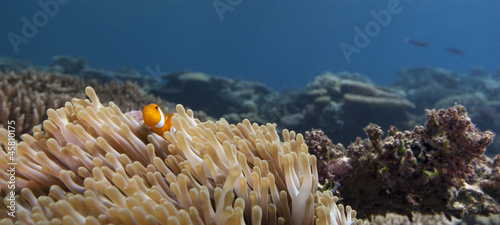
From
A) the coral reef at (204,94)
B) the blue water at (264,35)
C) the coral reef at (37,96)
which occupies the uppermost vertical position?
the blue water at (264,35)

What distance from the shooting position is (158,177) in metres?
1.42

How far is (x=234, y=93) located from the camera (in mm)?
13164

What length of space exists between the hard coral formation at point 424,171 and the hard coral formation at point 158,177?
102cm

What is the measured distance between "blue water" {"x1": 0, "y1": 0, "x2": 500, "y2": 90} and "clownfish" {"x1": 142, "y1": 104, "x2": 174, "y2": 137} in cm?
6282

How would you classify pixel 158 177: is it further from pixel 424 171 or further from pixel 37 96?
pixel 37 96

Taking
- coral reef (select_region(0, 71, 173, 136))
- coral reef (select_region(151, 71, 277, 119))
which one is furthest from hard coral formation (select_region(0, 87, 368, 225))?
coral reef (select_region(151, 71, 277, 119))

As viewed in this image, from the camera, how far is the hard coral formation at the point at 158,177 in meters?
1.18

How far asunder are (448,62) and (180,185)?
329 ft

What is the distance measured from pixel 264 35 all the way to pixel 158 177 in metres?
76.6

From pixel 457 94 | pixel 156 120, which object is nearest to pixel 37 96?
pixel 156 120

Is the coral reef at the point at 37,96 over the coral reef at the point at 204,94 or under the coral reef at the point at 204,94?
under

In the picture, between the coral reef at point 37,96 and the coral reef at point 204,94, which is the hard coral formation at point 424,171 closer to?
the coral reef at point 37,96

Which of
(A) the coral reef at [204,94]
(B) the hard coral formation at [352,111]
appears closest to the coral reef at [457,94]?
(B) the hard coral formation at [352,111]

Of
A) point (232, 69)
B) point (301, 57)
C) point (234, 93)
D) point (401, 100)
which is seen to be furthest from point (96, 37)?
point (401, 100)
